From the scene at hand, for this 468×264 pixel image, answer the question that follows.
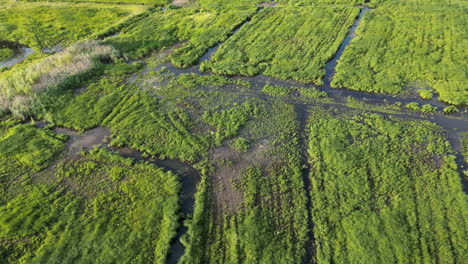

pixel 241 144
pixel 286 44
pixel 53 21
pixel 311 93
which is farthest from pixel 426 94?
pixel 53 21

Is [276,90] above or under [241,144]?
above

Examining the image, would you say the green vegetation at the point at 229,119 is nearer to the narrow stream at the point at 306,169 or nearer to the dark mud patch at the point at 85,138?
the narrow stream at the point at 306,169

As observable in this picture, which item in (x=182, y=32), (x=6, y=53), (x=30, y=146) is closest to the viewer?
(x=30, y=146)

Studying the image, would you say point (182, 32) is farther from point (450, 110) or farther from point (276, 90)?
point (450, 110)

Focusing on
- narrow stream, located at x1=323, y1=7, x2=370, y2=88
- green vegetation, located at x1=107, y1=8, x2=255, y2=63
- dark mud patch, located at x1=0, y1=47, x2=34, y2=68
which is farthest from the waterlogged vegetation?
dark mud patch, located at x1=0, y1=47, x2=34, y2=68

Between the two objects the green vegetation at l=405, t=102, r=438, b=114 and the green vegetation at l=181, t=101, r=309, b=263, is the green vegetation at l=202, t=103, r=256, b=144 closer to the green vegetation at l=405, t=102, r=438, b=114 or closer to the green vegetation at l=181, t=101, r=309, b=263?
the green vegetation at l=181, t=101, r=309, b=263

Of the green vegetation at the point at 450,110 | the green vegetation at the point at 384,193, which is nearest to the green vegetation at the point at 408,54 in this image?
the green vegetation at the point at 450,110

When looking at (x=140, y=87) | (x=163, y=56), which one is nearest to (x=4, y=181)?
(x=140, y=87)
